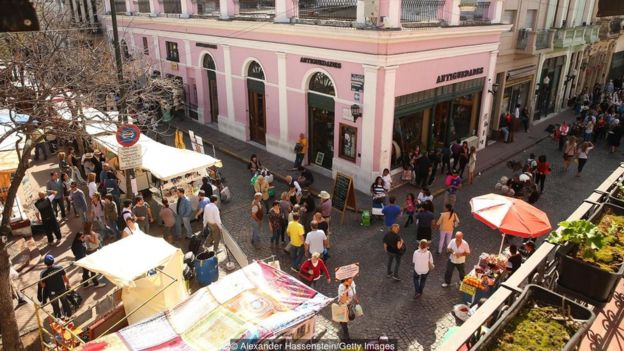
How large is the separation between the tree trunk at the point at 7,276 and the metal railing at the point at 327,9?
11.8 metres

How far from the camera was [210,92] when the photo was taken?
22922 mm

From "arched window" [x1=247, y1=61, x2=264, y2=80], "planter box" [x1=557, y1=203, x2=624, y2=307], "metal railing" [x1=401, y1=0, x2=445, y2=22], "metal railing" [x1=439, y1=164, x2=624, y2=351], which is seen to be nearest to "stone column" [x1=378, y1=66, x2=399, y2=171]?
"metal railing" [x1=401, y1=0, x2=445, y2=22]

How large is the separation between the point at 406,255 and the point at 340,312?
400cm

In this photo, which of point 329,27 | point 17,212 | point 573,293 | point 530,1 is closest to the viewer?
point 573,293

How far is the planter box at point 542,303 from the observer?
3.08 meters

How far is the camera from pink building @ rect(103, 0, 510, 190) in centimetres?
1448

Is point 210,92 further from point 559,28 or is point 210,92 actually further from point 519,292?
point 519,292

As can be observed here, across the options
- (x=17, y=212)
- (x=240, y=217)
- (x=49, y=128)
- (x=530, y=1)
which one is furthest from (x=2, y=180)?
(x=530, y=1)

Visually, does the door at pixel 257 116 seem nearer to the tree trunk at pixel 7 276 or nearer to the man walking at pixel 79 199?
the man walking at pixel 79 199

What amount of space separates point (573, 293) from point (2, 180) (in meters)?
15.3

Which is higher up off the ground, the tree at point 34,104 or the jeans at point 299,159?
the tree at point 34,104

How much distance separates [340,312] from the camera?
8.52 meters

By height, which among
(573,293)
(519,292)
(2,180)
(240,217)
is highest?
(519,292)

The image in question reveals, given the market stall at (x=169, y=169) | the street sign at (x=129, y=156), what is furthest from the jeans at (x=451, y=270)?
the street sign at (x=129, y=156)
